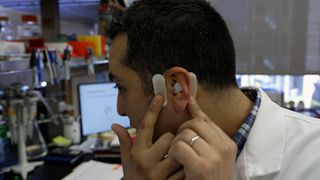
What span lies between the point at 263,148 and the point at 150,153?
0.32 meters

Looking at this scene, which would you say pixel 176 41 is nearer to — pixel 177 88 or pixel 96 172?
pixel 177 88

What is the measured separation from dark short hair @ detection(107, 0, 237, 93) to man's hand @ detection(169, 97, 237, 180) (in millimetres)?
146

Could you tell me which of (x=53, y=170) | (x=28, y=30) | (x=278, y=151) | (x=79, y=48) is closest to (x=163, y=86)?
(x=278, y=151)

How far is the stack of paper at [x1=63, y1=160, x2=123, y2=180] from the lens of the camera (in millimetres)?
1460

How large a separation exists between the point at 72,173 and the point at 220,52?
99 centimetres

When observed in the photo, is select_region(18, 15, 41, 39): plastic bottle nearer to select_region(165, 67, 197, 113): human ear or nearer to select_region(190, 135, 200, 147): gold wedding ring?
select_region(165, 67, 197, 113): human ear

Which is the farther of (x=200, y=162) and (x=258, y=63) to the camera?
(x=258, y=63)

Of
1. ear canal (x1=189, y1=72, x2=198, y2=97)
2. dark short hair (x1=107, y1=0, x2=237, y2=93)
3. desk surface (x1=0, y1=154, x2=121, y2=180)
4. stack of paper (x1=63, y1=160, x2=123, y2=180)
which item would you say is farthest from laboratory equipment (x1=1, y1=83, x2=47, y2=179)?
ear canal (x1=189, y1=72, x2=198, y2=97)

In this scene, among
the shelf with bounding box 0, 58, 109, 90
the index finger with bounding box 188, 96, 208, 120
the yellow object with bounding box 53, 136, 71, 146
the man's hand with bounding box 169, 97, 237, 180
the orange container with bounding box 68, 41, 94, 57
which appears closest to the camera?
the man's hand with bounding box 169, 97, 237, 180

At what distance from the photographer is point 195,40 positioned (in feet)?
2.80

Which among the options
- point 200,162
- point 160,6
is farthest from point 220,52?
point 200,162

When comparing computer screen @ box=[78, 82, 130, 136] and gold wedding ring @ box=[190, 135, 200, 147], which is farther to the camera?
computer screen @ box=[78, 82, 130, 136]

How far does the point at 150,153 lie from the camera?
0.87 meters

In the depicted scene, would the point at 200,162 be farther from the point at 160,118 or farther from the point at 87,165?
the point at 87,165
